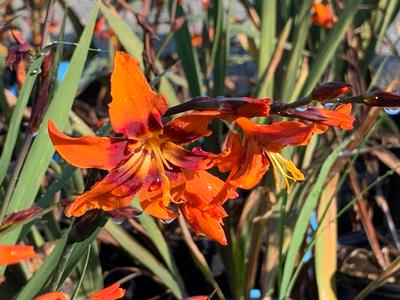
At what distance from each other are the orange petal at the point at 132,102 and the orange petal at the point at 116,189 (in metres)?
0.03

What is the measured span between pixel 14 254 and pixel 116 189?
0.19m

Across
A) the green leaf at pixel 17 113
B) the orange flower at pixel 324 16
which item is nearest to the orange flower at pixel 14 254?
the green leaf at pixel 17 113

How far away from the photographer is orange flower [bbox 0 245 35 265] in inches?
15.8

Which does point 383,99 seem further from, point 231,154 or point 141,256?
point 141,256

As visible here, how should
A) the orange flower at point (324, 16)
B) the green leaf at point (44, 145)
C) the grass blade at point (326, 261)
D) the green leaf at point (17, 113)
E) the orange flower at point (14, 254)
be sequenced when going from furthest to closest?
1. the orange flower at point (324, 16)
2. the grass blade at point (326, 261)
3. the green leaf at point (44, 145)
4. the green leaf at point (17, 113)
5. the orange flower at point (14, 254)

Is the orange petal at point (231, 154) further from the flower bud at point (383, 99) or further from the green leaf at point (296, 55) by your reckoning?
the green leaf at point (296, 55)

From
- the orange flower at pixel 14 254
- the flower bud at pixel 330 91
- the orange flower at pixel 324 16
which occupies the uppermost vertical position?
the flower bud at pixel 330 91

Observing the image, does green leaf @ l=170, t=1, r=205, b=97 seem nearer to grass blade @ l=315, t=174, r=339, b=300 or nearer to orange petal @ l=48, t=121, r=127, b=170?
grass blade @ l=315, t=174, r=339, b=300

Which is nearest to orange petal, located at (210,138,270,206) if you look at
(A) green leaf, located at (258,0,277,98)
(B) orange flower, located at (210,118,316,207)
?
(B) orange flower, located at (210,118,316,207)

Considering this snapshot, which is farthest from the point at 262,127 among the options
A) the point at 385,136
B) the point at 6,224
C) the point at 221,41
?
the point at 385,136

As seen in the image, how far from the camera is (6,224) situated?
27.2 inches

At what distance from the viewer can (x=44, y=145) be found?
37.5 inches

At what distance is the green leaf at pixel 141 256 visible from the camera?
1.38m

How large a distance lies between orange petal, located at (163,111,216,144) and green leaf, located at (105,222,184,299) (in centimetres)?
76
